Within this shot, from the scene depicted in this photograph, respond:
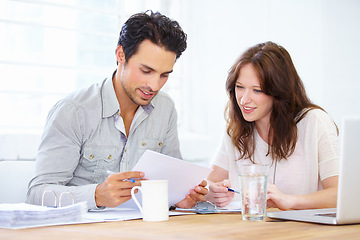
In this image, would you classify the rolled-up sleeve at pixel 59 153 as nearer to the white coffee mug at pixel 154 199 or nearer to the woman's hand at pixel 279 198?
the white coffee mug at pixel 154 199

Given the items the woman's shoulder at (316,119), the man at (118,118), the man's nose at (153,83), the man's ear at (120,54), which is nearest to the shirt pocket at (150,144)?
the man at (118,118)

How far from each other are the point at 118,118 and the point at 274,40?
60.0 inches

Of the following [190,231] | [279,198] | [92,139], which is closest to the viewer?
[190,231]

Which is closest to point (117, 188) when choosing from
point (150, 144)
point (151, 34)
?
point (150, 144)

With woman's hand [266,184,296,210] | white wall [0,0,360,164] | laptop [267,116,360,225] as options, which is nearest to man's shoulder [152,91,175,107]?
white wall [0,0,360,164]

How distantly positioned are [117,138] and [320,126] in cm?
89

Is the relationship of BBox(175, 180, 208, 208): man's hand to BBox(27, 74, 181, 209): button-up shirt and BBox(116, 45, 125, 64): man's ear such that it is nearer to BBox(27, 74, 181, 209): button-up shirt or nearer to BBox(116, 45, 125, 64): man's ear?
BBox(27, 74, 181, 209): button-up shirt

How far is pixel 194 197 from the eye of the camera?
169 centimetres

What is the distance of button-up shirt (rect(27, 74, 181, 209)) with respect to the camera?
1.78 meters

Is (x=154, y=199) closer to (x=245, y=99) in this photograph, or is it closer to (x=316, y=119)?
(x=245, y=99)

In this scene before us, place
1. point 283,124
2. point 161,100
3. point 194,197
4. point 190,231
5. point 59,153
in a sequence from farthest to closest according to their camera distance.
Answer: point 161,100 < point 283,124 < point 59,153 < point 194,197 < point 190,231

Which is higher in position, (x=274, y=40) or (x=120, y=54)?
(x=274, y=40)

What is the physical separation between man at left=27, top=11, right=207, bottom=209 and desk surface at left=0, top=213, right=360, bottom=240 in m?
0.47

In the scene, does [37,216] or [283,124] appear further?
[283,124]
